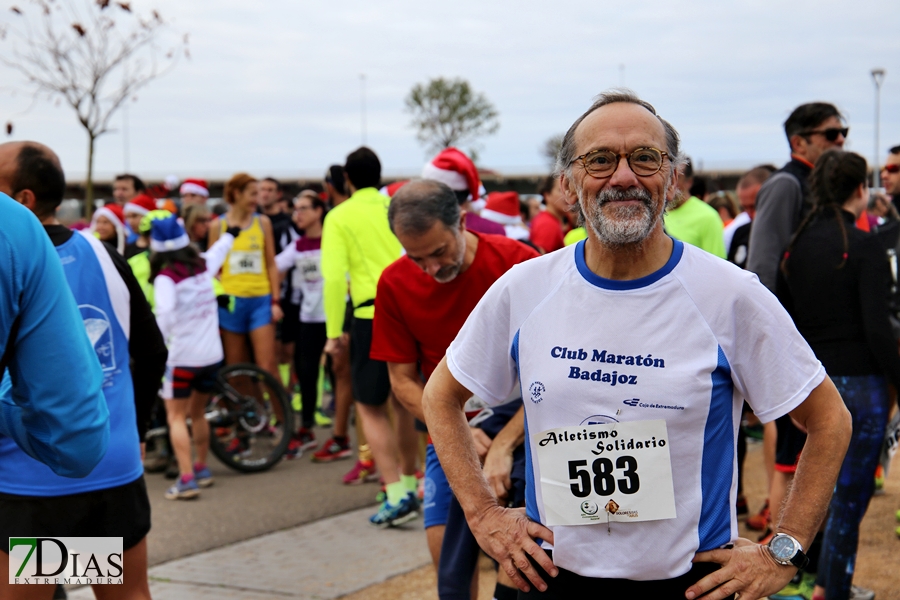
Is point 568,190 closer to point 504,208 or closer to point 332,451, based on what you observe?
point 504,208

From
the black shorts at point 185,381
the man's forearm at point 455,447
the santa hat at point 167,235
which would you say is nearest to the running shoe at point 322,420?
the black shorts at point 185,381

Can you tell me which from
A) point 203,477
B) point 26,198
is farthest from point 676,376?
point 203,477

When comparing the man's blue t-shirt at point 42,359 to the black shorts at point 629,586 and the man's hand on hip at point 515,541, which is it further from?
the black shorts at point 629,586

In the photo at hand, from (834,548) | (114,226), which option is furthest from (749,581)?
(114,226)

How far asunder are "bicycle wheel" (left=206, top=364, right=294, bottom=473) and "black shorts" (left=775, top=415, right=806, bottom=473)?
13.4 feet

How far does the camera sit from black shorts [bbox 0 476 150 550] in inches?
121

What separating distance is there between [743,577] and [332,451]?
6228mm

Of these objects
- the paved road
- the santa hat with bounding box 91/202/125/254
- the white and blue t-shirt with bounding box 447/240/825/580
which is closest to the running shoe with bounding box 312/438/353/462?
the paved road

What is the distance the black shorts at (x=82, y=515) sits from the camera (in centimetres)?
308

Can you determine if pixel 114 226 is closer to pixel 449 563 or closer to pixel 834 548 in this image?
pixel 449 563

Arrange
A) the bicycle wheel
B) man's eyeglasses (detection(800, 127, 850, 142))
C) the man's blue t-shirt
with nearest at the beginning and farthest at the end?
the man's blue t-shirt, man's eyeglasses (detection(800, 127, 850, 142)), the bicycle wheel

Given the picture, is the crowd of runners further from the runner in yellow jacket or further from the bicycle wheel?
the bicycle wheel

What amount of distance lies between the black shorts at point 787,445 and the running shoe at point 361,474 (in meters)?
3.30

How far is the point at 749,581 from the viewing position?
2.26 metres
